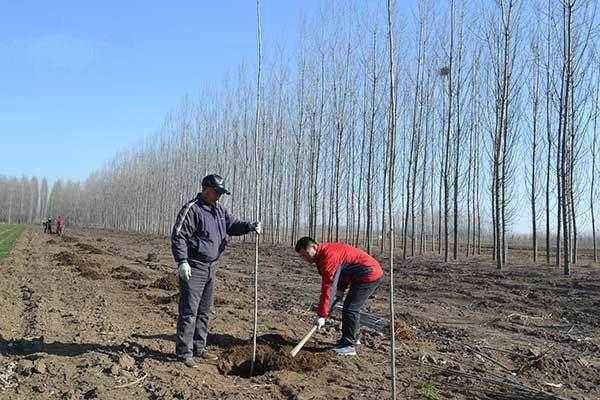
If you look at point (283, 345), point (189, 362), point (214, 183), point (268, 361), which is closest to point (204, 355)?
point (189, 362)

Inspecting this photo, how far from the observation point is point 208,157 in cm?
3594

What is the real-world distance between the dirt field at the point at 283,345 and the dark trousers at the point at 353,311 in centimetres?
22

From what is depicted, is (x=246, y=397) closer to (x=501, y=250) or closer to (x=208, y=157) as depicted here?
(x=501, y=250)

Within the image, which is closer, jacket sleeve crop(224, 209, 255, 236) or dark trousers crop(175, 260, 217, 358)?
dark trousers crop(175, 260, 217, 358)

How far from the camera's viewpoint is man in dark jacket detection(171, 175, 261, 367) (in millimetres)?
4637

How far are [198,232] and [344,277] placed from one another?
1.65m

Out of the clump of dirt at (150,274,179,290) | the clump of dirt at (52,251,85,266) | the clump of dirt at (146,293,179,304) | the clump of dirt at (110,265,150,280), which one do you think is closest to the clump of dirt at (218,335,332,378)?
the clump of dirt at (146,293,179,304)

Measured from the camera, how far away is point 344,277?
547cm

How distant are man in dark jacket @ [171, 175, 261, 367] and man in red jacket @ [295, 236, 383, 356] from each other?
695mm

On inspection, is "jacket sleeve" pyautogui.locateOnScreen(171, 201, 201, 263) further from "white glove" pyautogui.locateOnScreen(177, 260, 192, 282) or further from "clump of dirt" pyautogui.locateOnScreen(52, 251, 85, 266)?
"clump of dirt" pyautogui.locateOnScreen(52, 251, 85, 266)

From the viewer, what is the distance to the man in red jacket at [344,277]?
16.5 feet

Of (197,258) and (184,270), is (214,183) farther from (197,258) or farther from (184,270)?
(184,270)

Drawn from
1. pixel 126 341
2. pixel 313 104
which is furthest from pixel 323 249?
pixel 313 104

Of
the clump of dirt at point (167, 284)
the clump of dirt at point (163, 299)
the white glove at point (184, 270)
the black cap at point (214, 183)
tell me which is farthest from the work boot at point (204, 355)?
the clump of dirt at point (167, 284)
